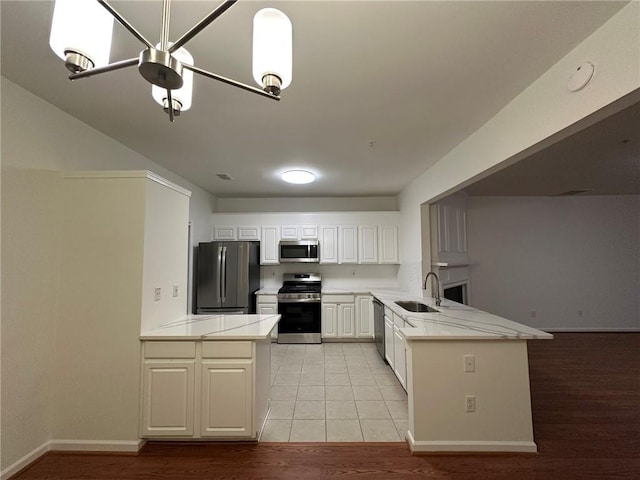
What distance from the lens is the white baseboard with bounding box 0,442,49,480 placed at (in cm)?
175

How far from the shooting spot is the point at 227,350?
2088mm

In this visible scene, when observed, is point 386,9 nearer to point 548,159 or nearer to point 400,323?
point 400,323

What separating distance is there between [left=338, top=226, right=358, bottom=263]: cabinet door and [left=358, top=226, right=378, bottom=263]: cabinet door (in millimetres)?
72

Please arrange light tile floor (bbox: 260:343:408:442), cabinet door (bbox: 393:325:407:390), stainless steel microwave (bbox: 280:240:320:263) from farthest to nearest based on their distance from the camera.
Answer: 1. stainless steel microwave (bbox: 280:240:320:263)
2. cabinet door (bbox: 393:325:407:390)
3. light tile floor (bbox: 260:343:408:442)

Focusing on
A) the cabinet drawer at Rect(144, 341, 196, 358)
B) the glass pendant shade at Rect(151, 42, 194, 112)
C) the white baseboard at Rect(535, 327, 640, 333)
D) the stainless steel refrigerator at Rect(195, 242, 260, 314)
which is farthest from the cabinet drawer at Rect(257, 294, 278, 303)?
the white baseboard at Rect(535, 327, 640, 333)

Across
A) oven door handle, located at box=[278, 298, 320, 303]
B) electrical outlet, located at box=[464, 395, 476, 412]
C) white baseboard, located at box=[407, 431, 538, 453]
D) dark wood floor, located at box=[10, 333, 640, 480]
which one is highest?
oven door handle, located at box=[278, 298, 320, 303]

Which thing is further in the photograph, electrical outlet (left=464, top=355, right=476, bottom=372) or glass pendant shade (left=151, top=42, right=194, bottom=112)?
electrical outlet (left=464, top=355, right=476, bottom=372)

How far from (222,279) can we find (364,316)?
2.40 meters

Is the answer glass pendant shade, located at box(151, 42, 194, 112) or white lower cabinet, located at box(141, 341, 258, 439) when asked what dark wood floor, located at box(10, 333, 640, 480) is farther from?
glass pendant shade, located at box(151, 42, 194, 112)

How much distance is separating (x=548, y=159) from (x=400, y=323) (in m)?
2.61

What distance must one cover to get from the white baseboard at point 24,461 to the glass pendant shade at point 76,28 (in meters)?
2.53

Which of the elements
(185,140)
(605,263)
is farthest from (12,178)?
(605,263)

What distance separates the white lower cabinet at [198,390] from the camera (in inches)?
81.4

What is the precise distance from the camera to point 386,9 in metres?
1.27
